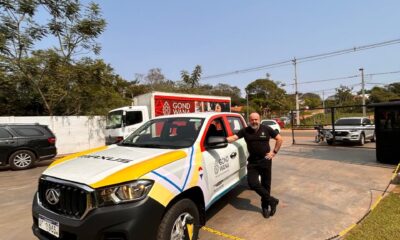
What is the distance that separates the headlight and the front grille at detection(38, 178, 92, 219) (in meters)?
0.12

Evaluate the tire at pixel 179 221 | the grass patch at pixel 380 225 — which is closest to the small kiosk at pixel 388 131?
the grass patch at pixel 380 225

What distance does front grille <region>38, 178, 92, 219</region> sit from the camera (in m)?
2.92

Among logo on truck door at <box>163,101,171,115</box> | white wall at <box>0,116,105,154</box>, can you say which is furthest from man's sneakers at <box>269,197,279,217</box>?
white wall at <box>0,116,105,154</box>

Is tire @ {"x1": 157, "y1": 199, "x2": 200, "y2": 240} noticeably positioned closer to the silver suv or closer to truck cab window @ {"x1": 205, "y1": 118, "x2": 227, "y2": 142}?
truck cab window @ {"x1": 205, "y1": 118, "x2": 227, "y2": 142}

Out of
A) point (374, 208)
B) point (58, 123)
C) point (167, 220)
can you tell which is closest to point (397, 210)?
point (374, 208)

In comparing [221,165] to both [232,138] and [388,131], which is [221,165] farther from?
[388,131]

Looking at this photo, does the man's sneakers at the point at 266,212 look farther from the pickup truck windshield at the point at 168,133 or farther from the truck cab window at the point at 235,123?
the pickup truck windshield at the point at 168,133

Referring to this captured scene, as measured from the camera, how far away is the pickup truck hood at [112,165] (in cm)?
302

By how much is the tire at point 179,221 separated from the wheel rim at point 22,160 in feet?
30.6

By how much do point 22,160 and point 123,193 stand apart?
9.56 meters

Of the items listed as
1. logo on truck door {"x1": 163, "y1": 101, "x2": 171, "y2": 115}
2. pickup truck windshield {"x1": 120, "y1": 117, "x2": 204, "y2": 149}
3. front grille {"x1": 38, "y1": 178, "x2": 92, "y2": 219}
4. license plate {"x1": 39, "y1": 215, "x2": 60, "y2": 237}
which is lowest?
license plate {"x1": 39, "y1": 215, "x2": 60, "y2": 237}

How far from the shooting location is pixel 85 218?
9.38 feet

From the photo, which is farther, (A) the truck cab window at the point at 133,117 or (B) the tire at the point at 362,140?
(B) the tire at the point at 362,140

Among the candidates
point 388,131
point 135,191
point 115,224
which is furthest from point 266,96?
point 115,224
